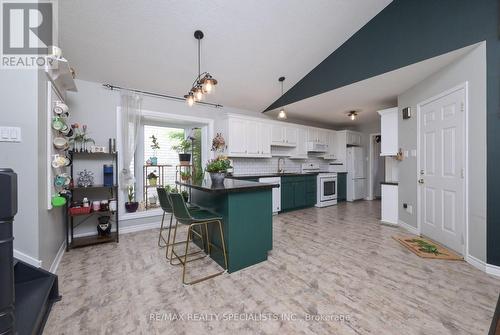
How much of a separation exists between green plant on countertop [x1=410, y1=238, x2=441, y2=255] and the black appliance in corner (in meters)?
3.83

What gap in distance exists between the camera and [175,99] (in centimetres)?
407

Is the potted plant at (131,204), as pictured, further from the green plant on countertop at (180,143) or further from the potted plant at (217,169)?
the potted plant at (217,169)

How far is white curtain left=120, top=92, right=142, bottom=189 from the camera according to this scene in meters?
3.52

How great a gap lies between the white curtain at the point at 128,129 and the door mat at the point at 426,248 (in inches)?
175

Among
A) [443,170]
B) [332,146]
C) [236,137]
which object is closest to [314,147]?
[332,146]

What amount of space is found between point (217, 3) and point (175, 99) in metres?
1.99

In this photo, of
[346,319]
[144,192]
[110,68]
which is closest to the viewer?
[346,319]

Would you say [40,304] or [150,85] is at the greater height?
[150,85]

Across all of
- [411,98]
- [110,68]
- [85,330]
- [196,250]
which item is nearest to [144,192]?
[196,250]

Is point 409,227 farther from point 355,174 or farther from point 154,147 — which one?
point 154,147

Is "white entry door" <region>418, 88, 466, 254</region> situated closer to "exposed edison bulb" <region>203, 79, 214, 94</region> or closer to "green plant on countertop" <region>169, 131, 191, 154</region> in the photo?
"exposed edison bulb" <region>203, 79, 214, 94</region>

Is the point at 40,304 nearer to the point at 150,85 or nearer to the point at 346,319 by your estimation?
the point at 346,319

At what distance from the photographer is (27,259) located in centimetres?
183

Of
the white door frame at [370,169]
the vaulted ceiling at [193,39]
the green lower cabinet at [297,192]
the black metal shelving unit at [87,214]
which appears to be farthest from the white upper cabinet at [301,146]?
the black metal shelving unit at [87,214]
